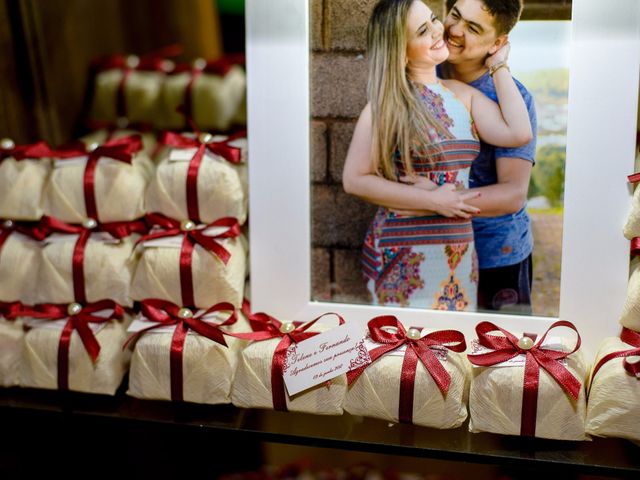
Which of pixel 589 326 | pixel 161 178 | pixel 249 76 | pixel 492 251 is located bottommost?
pixel 589 326

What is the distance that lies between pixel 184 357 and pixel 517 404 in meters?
0.48

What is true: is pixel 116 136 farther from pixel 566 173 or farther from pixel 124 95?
pixel 566 173

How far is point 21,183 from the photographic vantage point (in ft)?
3.88

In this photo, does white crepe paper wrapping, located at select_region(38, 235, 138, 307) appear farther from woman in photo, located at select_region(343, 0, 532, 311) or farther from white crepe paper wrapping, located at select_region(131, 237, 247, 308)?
woman in photo, located at select_region(343, 0, 532, 311)

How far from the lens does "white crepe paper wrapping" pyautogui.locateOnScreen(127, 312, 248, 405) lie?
1100 millimetres

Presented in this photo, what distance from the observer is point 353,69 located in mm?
1090

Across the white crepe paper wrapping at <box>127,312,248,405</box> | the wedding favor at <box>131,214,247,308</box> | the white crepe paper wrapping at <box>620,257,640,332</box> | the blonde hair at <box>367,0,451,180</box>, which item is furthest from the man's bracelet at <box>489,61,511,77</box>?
the white crepe paper wrapping at <box>127,312,248,405</box>

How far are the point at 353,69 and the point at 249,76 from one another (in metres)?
0.16

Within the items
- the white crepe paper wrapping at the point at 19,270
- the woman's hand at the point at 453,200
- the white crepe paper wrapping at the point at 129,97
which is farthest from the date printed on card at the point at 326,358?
the white crepe paper wrapping at the point at 129,97

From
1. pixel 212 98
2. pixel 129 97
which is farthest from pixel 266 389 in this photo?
pixel 129 97

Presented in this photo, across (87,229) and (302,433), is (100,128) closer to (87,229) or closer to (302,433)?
(87,229)

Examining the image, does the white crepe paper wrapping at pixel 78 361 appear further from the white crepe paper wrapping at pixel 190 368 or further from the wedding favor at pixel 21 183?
the wedding favor at pixel 21 183

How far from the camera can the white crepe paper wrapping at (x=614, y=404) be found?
958 millimetres

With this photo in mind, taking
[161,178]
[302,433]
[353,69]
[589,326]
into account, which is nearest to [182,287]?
[161,178]
